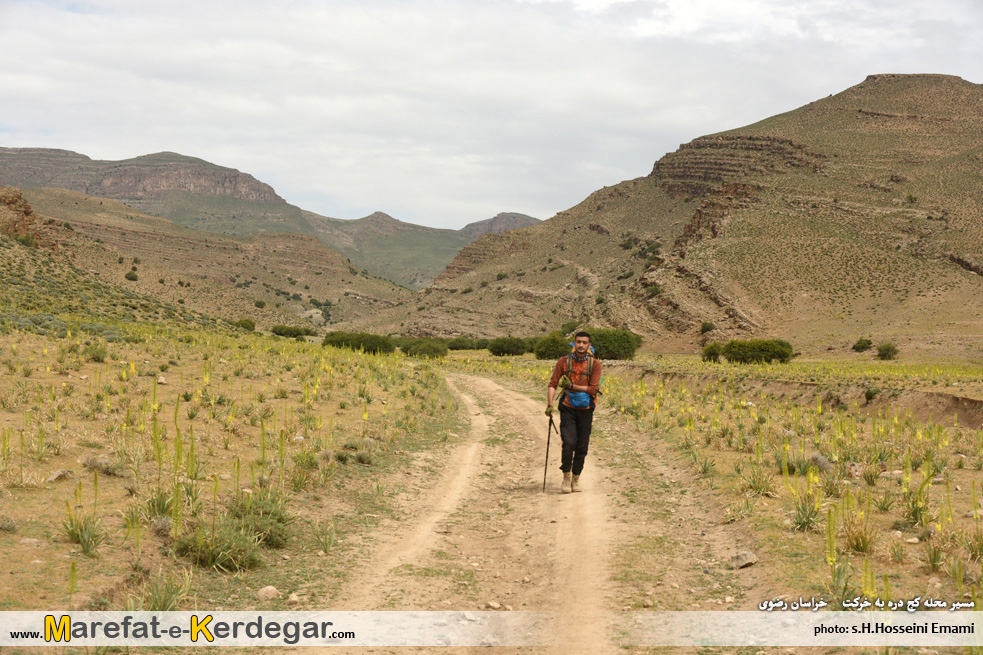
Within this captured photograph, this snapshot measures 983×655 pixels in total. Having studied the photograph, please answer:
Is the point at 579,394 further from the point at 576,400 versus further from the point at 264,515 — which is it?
the point at 264,515

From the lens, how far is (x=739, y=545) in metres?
7.43

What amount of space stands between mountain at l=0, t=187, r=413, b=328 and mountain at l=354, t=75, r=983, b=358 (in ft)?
91.6

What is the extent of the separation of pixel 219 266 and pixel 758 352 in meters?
118

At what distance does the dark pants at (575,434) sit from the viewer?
10.2 m

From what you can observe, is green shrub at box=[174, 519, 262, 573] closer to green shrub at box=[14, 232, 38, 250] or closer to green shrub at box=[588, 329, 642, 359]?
green shrub at box=[14, 232, 38, 250]

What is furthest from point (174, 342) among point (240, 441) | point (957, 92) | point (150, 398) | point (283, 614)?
point (957, 92)

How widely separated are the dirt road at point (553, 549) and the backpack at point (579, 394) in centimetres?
132

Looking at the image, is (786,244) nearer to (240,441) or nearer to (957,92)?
(957,92)

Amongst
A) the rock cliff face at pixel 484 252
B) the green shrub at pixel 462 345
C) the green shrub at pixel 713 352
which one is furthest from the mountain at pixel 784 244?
the green shrub at pixel 462 345

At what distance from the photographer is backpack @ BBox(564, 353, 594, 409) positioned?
33.1ft

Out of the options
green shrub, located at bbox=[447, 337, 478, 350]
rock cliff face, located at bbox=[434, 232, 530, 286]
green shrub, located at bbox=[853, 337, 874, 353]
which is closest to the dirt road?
green shrub, located at bbox=[853, 337, 874, 353]

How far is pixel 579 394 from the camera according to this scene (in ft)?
33.1

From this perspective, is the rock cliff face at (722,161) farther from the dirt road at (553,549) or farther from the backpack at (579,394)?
the dirt road at (553,549)

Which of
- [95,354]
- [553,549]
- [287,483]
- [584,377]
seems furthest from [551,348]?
[553,549]
